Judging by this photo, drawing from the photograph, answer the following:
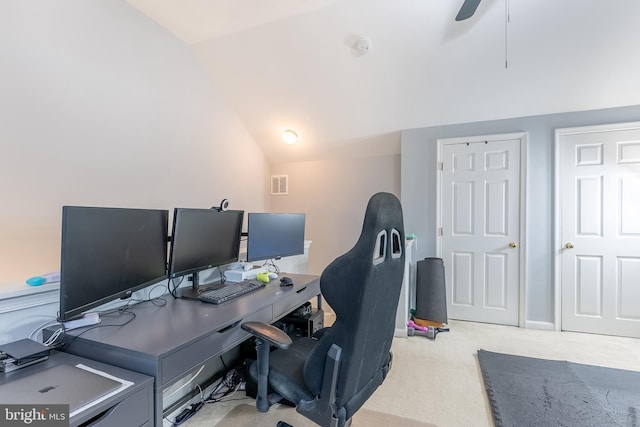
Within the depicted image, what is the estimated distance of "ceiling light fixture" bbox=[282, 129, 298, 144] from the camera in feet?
12.4

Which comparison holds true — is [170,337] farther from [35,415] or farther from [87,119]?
[87,119]

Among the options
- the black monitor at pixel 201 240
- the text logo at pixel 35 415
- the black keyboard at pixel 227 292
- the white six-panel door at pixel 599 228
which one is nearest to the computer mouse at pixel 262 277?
the black keyboard at pixel 227 292

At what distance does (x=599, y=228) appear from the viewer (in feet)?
9.79

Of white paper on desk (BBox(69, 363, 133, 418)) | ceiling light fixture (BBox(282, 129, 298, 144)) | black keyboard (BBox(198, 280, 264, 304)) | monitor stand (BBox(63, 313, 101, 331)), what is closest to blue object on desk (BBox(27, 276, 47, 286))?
monitor stand (BBox(63, 313, 101, 331))

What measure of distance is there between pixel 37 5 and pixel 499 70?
11.8 feet

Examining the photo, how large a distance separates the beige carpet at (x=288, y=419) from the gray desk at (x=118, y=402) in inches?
40.4

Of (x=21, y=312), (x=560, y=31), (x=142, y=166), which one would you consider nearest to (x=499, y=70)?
(x=560, y=31)

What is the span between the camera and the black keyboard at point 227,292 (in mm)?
1606

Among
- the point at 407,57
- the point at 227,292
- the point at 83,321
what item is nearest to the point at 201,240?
the point at 227,292

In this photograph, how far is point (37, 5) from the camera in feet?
5.87

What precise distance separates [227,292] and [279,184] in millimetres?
2766

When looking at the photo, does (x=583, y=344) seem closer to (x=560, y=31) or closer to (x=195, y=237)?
(x=560, y=31)

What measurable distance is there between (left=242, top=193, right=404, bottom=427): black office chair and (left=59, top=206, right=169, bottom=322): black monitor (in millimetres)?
578

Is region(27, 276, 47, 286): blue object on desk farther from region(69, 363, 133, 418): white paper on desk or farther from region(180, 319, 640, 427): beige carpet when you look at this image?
region(180, 319, 640, 427): beige carpet
